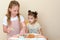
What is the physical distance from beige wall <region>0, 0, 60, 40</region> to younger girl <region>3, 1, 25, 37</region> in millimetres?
230

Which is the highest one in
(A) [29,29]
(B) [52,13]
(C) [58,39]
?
(B) [52,13]

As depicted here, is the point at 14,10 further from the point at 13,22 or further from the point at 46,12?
the point at 46,12

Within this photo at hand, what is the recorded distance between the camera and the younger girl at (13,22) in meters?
1.71

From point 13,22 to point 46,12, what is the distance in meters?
0.45

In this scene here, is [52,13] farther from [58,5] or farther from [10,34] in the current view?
[10,34]

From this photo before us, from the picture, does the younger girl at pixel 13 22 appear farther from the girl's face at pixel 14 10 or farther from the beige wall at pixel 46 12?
the beige wall at pixel 46 12

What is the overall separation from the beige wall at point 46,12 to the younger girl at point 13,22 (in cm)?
23

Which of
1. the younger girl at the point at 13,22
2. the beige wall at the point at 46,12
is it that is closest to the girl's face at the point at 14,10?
the younger girl at the point at 13,22

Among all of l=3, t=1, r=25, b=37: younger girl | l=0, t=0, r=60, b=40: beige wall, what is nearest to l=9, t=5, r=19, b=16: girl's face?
l=3, t=1, r=25, b=37: younger girl

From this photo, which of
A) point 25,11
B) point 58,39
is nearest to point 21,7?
point 25,11

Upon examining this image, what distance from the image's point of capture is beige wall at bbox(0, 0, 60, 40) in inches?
78.1

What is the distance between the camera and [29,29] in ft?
5.99

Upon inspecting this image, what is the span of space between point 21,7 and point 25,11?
2.4 inches

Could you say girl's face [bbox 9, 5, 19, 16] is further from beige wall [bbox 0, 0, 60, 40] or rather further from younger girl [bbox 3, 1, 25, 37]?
beige wall [bbox 0, 0, 60, 40]
